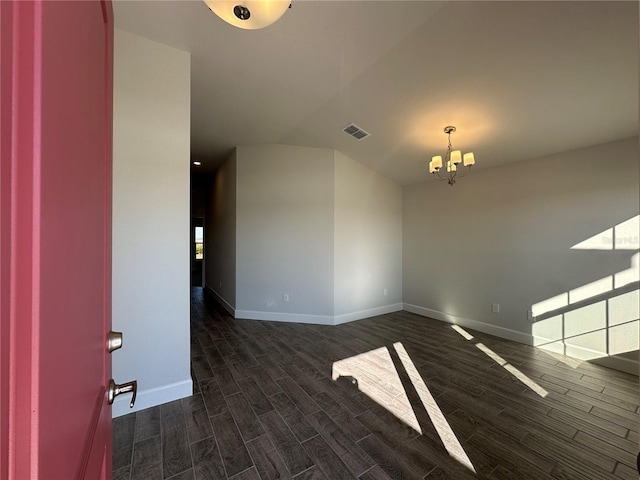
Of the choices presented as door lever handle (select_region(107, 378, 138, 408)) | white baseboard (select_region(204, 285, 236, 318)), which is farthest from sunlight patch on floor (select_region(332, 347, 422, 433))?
white baseboard (select_region(204, 285, 236, 318))

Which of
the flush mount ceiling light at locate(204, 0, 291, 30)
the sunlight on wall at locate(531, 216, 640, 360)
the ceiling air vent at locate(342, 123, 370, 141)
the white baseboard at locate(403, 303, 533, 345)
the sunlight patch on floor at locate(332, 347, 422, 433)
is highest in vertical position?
the ceiling air vent at locate(342, 123, 370, 141)

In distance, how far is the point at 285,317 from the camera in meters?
4.09

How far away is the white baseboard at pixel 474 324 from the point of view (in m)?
3.38

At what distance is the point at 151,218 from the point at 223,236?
3127 millimetres

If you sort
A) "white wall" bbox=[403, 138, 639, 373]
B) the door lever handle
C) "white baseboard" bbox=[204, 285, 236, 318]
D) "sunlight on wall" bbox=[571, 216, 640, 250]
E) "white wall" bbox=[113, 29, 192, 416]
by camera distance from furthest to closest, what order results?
"white baseboard" bbox=[204, 285, 236, 318] → "white wall" bbox=[403, 138, 639, 373] → "sunlight on wall" bbox=[571, 216, 640, 250] → "white wall" bbox=[113, 29, 192, 416] → the door lever handle

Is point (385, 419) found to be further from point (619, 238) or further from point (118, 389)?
point (619, 238)

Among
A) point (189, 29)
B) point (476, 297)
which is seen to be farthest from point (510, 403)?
point (189, 29)

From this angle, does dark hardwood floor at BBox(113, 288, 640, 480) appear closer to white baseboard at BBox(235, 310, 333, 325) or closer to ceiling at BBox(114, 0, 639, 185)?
white baseboard at BBox(235, 310, 333, 325)

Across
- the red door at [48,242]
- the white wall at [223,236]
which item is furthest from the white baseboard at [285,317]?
the red door at [48,242]

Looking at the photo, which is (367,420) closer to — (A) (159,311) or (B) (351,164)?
(A) (159,311)

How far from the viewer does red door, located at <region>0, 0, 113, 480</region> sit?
0.25m

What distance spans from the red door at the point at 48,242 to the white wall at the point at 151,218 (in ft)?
5.17

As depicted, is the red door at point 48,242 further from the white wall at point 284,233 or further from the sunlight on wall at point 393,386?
the white wall at point 284,233

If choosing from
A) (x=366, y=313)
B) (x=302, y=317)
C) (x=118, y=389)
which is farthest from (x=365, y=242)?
(x=118, y=389)
